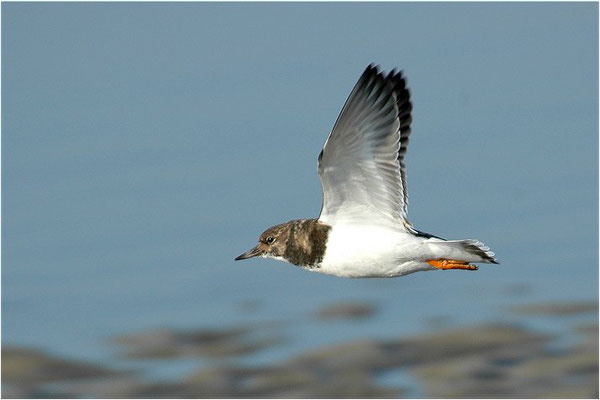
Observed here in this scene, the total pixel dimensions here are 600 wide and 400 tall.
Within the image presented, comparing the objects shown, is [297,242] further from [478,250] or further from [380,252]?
[478,250]

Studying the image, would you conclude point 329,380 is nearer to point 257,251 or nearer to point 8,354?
point 8,354

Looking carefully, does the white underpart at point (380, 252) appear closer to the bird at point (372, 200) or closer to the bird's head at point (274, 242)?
the bird at point (372, 200)

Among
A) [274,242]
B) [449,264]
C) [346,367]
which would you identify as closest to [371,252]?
[449,264]

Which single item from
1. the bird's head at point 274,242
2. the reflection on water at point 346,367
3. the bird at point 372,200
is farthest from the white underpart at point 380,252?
the reflection on water at point 346,367

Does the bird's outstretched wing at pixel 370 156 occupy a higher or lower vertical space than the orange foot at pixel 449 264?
higher

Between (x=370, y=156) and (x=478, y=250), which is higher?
(x=370, y=156)

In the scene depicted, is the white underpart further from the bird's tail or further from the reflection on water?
the reflection on water

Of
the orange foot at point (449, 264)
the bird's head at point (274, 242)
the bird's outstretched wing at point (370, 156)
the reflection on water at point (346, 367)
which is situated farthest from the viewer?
the reflection on water at point (346, 367)
